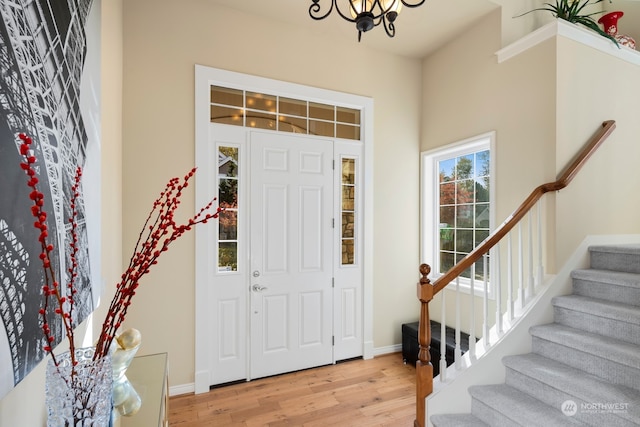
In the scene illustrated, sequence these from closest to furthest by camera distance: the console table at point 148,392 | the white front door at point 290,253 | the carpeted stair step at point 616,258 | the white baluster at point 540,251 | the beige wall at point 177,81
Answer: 1. the console table at point 148,392
2. the carpeted stair step at point 616,258
3. the white baluster at point 540,251
4. the beige wall at point 177,81
5. the white front door at point 290,253

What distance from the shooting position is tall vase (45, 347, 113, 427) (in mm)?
712

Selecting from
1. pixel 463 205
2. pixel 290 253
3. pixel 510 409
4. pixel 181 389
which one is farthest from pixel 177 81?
pixel 510 409

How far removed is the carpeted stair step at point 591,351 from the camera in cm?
177

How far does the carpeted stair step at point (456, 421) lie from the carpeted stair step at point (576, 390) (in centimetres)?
35

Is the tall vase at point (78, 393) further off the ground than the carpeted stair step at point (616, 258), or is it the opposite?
Result: the carpeted stair step at point (616, 258)

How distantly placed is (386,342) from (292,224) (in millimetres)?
1698

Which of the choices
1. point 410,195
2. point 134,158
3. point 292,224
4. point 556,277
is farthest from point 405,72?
point 134,158

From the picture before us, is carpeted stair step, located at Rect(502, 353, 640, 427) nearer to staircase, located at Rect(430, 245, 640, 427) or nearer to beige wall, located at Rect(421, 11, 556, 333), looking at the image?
staircase, located at Rect(430, 245, 640, 427)

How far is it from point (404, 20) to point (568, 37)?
1.35m

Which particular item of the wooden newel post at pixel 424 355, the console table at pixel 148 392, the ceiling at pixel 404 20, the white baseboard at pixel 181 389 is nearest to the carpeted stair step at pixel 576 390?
the wooden newel post at pixel 424 355

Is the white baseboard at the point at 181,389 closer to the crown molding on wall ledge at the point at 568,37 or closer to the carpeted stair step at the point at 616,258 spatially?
the carpeted stair step at the point at 616,258

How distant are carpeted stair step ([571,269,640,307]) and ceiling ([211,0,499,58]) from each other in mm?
2431

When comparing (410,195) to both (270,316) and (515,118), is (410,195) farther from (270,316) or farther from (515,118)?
(270,316)

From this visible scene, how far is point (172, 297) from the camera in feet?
8.78
